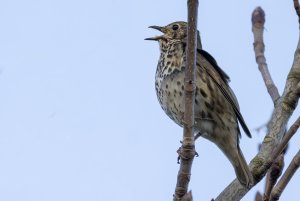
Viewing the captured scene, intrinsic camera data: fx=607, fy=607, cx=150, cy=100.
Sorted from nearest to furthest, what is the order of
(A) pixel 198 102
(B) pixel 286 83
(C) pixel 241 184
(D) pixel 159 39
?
1. (C) pixel 241 184
2. (B) pixel 286 83
3. (A) pixel 198 102
4. (D) pixel 159 39

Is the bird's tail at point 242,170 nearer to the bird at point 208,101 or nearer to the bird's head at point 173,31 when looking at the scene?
the bird at point 208,101

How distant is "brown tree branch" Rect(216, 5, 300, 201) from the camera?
407cm

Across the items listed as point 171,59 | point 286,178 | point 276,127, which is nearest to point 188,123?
point 286,178

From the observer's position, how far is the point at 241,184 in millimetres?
4078

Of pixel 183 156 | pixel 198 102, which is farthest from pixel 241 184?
pixel 198 102

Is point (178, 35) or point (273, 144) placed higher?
point (178, 35)

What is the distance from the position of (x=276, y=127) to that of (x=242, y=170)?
735 mm

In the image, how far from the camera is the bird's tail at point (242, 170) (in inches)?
169

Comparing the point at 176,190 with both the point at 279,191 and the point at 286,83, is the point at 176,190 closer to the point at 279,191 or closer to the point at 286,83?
the point at 279,191

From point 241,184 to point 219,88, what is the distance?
6.70 ft

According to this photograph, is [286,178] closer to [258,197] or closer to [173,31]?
[258,197]

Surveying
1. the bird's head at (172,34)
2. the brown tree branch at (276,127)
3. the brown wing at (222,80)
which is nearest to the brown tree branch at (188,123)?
the brown tree branch at (276,127)

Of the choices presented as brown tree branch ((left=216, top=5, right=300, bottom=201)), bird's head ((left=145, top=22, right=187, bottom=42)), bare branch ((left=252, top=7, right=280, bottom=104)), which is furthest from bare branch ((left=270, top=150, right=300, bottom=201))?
bird's head ((left=145, top=22, right=187, bottom=42))

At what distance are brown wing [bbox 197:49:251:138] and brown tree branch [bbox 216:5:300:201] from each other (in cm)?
148
